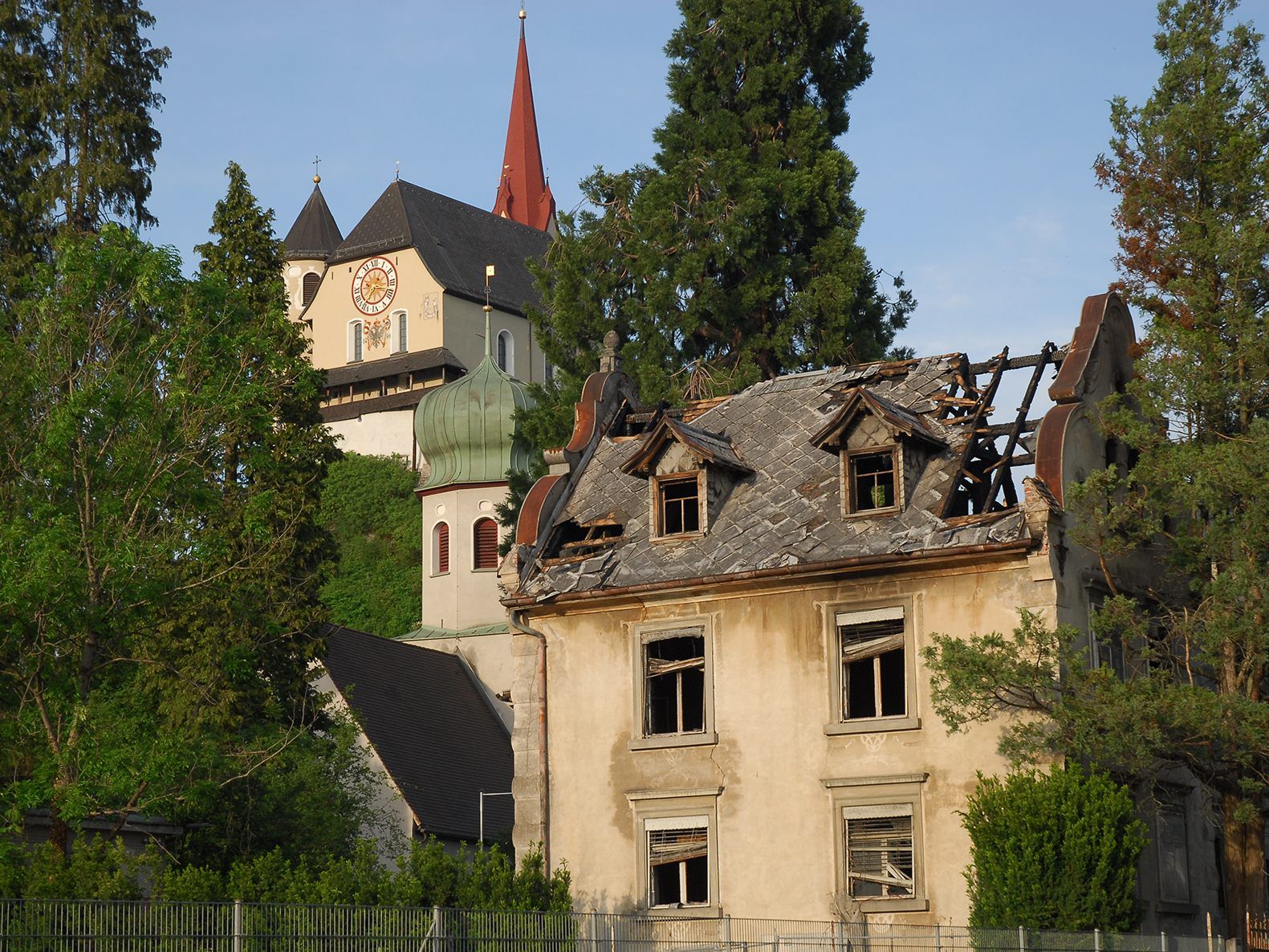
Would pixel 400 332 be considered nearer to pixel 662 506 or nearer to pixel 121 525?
pixel 662 506

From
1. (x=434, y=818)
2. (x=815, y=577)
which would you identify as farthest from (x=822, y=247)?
(x=815, y=577)

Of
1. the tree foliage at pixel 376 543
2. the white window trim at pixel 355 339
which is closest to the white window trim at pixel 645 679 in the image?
the tree foliage at pixel 376 543

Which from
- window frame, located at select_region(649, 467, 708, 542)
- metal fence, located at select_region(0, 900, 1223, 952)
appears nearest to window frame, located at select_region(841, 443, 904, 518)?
window frame, located at select_region(649, 467, 708, 542)

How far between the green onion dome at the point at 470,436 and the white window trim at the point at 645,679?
30281 millimetres

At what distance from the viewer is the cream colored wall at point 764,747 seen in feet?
86.5

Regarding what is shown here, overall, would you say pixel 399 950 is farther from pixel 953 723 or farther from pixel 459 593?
pixel 459 593

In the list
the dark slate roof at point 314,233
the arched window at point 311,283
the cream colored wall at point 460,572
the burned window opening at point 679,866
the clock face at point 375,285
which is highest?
the dark slate roof at point 314,233

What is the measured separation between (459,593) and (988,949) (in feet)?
119

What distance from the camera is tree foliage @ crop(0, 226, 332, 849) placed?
25.2 m

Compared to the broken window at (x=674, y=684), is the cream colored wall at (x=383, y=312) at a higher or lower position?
higher

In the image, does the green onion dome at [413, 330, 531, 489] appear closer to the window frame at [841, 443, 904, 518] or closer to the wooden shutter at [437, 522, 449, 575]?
the wooden shutter at [437, 522, 449, 575]

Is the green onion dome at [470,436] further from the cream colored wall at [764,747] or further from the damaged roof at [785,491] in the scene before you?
the cream colored wall at [764,747]

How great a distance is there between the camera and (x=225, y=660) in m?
28.2

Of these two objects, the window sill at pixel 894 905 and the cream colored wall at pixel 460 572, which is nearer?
the window sill at pixel 894 905
